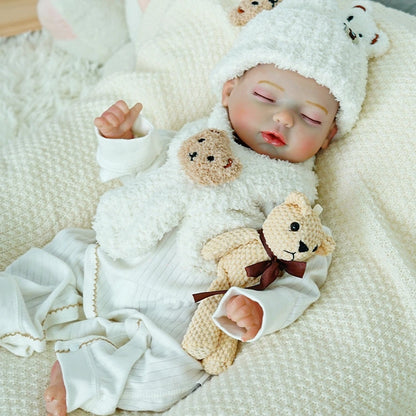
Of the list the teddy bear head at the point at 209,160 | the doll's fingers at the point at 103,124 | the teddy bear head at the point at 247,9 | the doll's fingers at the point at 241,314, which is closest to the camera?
the doll's fingers at the point at 241,314

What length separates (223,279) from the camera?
1.09 metres

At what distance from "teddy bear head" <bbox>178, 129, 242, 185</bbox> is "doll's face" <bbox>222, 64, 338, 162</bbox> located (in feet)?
0.30

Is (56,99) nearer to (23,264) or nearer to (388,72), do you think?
(23,264)

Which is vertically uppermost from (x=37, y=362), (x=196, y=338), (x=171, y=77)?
(x=171, y=77)

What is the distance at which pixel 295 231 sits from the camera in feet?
3.21

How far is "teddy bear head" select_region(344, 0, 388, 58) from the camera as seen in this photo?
4.19ft

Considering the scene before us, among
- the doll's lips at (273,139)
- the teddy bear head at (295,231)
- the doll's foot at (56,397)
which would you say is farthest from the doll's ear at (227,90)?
the doll's foot at (56,397)

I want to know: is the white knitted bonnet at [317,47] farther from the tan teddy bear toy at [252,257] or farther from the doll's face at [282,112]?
the tan teddy bear toy at [252,257]

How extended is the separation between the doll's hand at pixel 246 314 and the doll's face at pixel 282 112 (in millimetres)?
363

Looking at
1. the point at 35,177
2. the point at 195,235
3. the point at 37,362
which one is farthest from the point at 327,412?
the point at 35,177

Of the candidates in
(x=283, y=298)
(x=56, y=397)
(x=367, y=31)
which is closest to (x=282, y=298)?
(x=283, y=298)

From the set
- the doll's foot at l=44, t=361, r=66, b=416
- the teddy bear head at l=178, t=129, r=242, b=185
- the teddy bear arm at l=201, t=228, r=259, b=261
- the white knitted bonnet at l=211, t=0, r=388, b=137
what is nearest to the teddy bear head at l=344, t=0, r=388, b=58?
the white knitted bonnet at l=211, t=0, r=388, b=137

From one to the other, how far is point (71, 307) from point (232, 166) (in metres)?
0.44

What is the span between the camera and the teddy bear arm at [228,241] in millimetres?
1085
